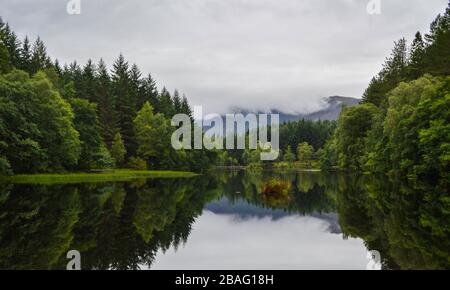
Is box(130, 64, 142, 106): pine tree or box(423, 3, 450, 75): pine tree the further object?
box(130, 64, 142, 106): pine tree

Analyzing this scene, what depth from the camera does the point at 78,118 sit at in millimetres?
59781

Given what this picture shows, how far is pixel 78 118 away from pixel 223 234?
1853 inches

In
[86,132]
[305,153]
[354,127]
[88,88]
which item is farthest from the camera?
[305,153]

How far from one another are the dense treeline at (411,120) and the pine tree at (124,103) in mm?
36339

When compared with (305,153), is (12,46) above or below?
above

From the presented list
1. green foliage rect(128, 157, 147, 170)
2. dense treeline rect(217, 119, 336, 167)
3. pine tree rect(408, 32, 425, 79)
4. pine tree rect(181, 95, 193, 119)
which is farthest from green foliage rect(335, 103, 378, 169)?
dense treeline rect(217, 119, 336, 167)

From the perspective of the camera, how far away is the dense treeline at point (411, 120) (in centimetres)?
3759

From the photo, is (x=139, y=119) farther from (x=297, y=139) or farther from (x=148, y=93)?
(x=297, y=139)

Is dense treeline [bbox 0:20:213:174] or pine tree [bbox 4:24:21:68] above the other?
pine tree [bbox 4:24:21:68]

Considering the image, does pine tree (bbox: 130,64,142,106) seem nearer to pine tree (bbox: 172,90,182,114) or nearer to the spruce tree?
the spruce tree

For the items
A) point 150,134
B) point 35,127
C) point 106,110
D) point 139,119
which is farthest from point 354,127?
point 35,127

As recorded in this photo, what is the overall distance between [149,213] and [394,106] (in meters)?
41.8

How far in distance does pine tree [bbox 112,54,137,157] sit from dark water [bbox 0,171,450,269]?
168ft

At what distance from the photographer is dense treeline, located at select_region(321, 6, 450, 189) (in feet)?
123
